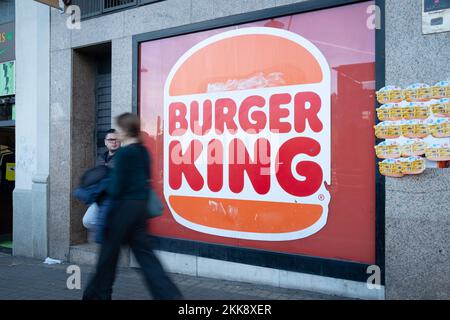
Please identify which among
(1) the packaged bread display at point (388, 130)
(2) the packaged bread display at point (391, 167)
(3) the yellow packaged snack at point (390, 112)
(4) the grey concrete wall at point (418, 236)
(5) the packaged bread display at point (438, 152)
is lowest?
(4) the grey concrete wall at point (418, 236)

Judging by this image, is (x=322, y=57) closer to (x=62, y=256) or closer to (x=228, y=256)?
(x=228, y=256)

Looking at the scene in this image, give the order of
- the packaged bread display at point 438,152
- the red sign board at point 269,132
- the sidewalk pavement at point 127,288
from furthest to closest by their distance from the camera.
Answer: the sidewalk pavement at point 127,288 < the red sign board at point 269,132 < the packaged bread display at point 438,152

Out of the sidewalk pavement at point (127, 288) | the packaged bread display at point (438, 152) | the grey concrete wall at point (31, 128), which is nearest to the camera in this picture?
the packaged bread display at point (438, 152)

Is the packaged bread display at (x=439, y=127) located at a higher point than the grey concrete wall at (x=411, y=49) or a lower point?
lower

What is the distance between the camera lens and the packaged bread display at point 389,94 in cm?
476

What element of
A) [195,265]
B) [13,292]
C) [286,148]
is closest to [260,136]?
[286,148]

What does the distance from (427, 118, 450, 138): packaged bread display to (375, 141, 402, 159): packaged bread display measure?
35 centimetres

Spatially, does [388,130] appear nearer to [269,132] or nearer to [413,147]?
[413,147]

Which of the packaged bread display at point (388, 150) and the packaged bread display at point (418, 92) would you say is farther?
the packaged bread display at point (388, 150)

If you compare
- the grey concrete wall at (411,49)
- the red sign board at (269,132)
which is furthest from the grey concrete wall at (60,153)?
the grey concrete wall at (411,49)

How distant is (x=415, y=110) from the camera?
185 inches

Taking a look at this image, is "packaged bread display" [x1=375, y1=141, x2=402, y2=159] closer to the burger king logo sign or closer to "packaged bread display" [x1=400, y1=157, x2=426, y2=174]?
"packaged bread display" [x1=400, y1=157, x2=426, y2=174]

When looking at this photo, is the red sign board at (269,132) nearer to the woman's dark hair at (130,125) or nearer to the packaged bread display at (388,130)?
the packaged bread display at (388,130)

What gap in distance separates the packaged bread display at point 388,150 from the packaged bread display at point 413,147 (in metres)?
0.05
